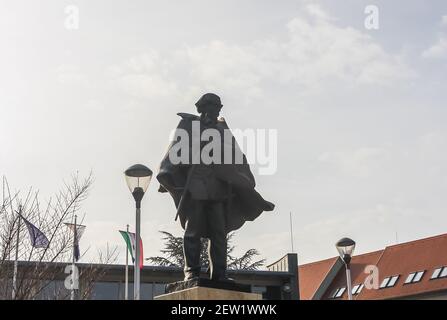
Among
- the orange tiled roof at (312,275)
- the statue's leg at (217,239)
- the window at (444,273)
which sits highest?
the orange tiled roof at (312,275)

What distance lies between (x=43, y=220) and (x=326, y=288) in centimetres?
4270

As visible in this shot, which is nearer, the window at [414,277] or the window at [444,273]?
the window at [444,273]

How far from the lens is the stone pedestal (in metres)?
7.75

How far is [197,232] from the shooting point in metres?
8.46

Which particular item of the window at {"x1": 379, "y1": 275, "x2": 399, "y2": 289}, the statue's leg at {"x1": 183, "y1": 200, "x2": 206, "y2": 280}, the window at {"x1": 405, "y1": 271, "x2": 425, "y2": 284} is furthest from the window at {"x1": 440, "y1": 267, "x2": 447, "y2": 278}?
the statue's leg at {"x1": 183, "y1": 200, "x2": 206, "y2": 280}

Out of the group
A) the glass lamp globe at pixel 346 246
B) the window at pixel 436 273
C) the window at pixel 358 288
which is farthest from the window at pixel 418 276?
the glass lamp globe at pixel 346 246

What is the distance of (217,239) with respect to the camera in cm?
850

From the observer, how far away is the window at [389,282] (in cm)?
4647

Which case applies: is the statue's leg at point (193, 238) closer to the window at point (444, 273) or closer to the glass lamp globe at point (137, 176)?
the glass lamp globe at point (137, 176)

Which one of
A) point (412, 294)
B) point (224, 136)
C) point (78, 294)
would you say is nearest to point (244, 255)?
point (412, 294)

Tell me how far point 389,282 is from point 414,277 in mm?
2005

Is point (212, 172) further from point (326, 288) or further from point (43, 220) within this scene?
point (326, 288)

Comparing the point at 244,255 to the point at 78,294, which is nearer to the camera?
the point at 78,294
